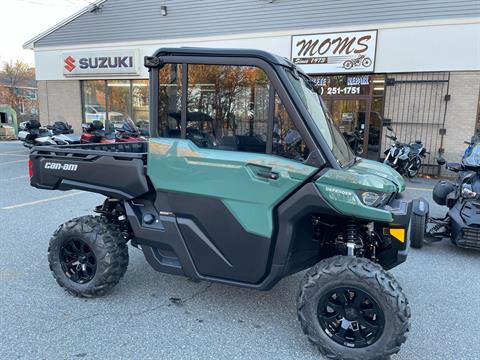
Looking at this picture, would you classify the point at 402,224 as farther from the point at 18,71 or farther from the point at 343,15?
the point at 18,71

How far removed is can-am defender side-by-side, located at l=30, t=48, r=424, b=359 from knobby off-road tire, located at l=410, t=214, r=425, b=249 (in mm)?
1683

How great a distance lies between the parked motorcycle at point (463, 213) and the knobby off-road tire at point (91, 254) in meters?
3.65

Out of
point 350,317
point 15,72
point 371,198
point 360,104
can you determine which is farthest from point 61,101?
point 15,72

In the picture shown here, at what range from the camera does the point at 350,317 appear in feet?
8.46

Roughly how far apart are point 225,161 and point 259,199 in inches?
15.2

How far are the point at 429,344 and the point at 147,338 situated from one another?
2218 mm

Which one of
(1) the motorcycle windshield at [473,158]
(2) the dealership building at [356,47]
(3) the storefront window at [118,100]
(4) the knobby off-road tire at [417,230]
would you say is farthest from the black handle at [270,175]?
(3) the storefront window at [118,100]

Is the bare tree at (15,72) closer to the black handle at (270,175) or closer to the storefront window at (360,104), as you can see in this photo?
the storefront window at (360,104)

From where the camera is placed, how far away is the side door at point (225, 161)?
2.63m

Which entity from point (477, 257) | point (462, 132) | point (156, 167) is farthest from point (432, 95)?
point (156, 167)

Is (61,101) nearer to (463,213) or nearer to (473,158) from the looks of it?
(473,158)

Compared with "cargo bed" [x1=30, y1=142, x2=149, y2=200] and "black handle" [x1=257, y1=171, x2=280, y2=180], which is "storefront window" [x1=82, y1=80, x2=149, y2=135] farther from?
"black handle" [x1=257, y1=171, x2=280, y2=180]

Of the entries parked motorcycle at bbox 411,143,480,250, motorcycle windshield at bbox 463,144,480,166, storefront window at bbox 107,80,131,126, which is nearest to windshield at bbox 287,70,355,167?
parked motorcycle at bbox 411,143,480,250

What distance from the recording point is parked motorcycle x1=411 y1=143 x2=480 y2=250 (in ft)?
14.5
